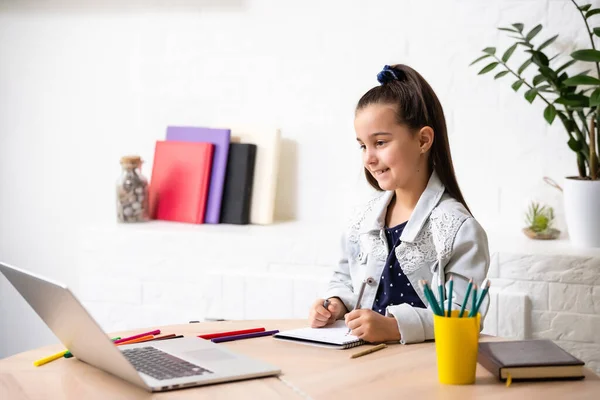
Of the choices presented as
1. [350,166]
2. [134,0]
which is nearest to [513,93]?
Answer: [350,166]

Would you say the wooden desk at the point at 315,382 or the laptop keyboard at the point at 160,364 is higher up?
the laptop keyboard at the point at 160,364

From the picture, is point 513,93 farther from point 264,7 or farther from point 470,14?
point 264,7

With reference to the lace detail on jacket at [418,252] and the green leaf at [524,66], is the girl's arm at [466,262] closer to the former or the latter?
the lace detail on jacket at [418,252]

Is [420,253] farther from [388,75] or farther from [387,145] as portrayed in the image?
[388,75]

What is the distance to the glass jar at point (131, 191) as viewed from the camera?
307cm

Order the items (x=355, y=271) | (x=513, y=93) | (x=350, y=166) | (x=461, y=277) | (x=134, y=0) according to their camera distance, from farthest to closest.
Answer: (x=134, y=0) < (x=350, y=166) < (x=513, y=93) < (x=355, y=271) < (x=461, y=277)

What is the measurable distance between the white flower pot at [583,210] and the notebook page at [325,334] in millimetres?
1051

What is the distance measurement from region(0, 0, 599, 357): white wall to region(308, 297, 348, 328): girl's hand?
113 cm

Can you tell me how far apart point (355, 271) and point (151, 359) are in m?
0.68

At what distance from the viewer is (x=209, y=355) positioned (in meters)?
1.55

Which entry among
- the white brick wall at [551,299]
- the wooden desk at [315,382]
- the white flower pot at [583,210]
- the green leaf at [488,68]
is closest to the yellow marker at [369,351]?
the wooden desk at [315,382]

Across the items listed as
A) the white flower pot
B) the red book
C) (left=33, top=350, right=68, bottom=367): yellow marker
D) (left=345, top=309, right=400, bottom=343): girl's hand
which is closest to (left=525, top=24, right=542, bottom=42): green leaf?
the white flower pot

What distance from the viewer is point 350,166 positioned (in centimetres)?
304

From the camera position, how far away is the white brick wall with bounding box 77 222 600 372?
2.50 meters
